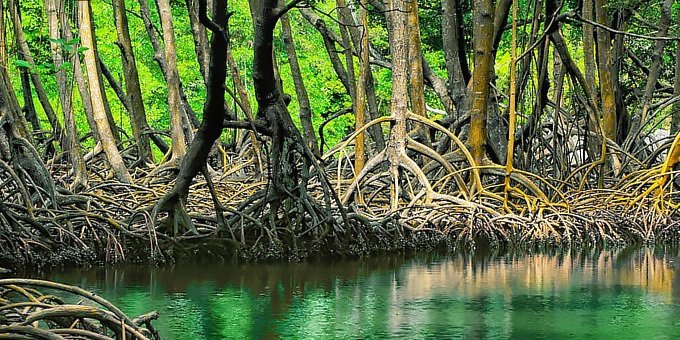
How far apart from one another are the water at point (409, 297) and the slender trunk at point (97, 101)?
→ 316 centimetres

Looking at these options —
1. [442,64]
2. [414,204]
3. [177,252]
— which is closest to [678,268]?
[414,204]

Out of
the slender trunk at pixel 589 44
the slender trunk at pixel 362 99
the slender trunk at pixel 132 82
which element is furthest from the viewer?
the slender trunk at pixel 132 82

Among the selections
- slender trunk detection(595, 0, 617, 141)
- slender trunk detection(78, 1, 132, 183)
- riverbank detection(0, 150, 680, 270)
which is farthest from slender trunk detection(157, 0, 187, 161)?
slender trunk detection(595, 0, 617, 141)

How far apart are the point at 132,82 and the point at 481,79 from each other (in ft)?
18.1

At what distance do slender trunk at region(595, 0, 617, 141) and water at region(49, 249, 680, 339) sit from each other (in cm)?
539

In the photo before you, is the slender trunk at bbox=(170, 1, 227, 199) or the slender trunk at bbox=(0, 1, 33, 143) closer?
the slender trunk at bbox=(0, 1, 33, 143)

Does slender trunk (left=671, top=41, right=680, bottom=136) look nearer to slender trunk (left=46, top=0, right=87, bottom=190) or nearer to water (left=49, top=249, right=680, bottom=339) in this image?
water (left=49, top=249, right=680, bottom=339)

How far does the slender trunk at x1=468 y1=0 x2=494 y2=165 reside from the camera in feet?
45.5

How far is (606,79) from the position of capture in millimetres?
16594

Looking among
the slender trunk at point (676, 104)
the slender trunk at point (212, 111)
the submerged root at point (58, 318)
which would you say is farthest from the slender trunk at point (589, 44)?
the submerged root at point (58, 318)

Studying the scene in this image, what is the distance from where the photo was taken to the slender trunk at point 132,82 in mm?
16750

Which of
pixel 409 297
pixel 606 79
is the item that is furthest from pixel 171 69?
pixel 409 297

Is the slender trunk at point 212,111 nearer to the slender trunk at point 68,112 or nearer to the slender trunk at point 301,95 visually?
the slender trunk at point 68,112

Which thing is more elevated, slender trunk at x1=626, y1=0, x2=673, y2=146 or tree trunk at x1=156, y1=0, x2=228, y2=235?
slender trunk at x1=626, y1=0, x2=673, y2=146
